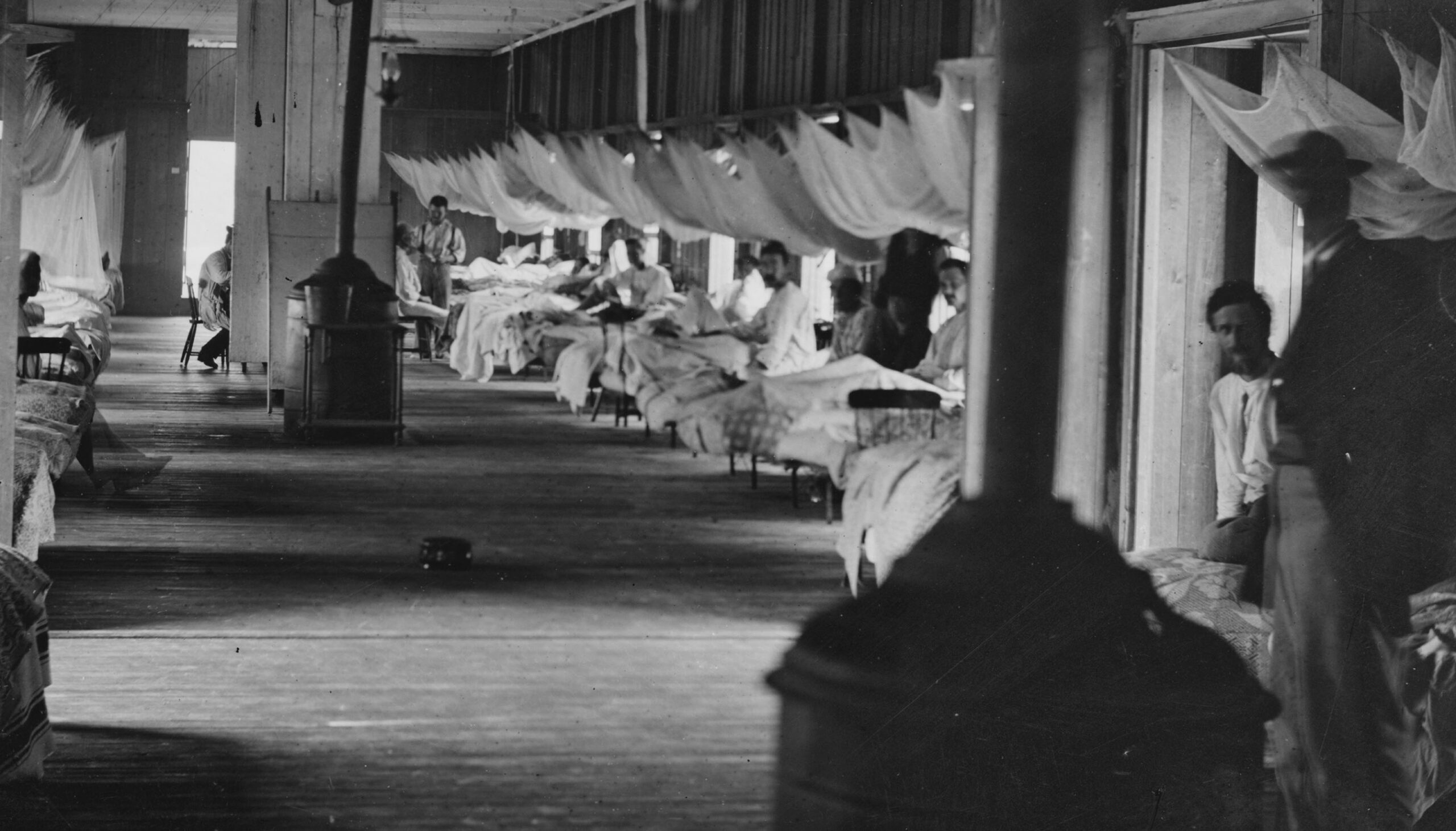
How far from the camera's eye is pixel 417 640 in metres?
3.45

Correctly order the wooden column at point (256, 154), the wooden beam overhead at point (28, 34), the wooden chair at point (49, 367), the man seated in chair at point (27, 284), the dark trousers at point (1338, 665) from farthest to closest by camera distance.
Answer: the wooden column at point (256, 154), the man seated in chair at point (27, 284), the wooden chair at point (49, 367), the wooden beam overhead at point (28, 34), the dark trousers at point (1338, 665)

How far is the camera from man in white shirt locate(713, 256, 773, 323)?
8.09 meters

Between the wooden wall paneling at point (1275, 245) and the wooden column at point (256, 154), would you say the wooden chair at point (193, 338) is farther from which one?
the wooden wall paneling at point (1275, 245)

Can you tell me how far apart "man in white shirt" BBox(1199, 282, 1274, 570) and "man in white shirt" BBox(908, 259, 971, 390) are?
2.71 meters

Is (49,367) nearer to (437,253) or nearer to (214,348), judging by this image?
(214,348)

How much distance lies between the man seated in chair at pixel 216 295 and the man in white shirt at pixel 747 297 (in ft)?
9.72

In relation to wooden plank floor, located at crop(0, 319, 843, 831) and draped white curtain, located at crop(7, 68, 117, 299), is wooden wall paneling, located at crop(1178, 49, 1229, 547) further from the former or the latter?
draped white curtain, located at crop(7, 68, 117, 299)

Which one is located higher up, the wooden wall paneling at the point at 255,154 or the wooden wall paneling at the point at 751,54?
the wooden wall paneling at the point at 751,54

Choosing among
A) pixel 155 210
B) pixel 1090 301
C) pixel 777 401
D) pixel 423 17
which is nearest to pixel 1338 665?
pixel 1090 301

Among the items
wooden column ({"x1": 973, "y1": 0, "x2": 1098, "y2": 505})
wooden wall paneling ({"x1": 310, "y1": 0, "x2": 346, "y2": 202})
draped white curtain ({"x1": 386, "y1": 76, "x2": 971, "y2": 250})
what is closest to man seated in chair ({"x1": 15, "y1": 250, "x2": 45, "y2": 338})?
wooden wall paneling ({"x1": 310, "y1": 0, "x2": 346, "y2": 202})

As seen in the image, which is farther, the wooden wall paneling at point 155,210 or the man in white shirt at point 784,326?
the wooden wall paneling at point 155,210

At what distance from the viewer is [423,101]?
16.0 meters

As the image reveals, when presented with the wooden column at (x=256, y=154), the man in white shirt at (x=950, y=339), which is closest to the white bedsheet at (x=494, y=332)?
the wooden column at (x=256, y=154)

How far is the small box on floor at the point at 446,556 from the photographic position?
167 inches
